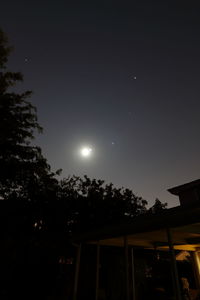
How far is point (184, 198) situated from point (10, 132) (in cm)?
1245

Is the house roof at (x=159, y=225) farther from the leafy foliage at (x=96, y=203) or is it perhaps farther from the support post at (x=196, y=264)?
the leafy foliage at (x=96, y=203)

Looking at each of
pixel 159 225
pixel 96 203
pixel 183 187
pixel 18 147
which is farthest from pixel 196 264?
pixel 18 147

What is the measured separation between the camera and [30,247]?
1132cm

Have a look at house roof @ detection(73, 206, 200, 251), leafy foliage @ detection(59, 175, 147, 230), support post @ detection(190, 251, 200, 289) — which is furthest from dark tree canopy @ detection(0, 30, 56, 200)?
support post @ detection(190, 251, 200, 289)

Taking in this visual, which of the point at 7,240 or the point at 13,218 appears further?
the point at 13,218

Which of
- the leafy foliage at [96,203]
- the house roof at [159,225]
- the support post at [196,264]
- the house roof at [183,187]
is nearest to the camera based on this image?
the house roof at [159,225]

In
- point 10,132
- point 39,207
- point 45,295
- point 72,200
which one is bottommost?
point 45,295

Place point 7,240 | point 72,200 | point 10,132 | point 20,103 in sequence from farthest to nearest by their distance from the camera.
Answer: point 72,200 < point 20,103 < point 10,132 < point 7,240

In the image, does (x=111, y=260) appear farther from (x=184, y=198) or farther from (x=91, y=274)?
(x=184, y=198)

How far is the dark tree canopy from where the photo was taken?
13914mm

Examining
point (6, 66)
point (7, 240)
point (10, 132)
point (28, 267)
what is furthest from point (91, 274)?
point (6, 66)

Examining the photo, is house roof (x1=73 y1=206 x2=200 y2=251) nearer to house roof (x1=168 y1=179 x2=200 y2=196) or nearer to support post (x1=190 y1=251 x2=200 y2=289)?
support post (x1=190 y1=251 x2=200 y2=289)

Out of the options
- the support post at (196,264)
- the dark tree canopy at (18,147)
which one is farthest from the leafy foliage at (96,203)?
the support post at (196,264)

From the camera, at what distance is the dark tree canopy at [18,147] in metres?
13.9
